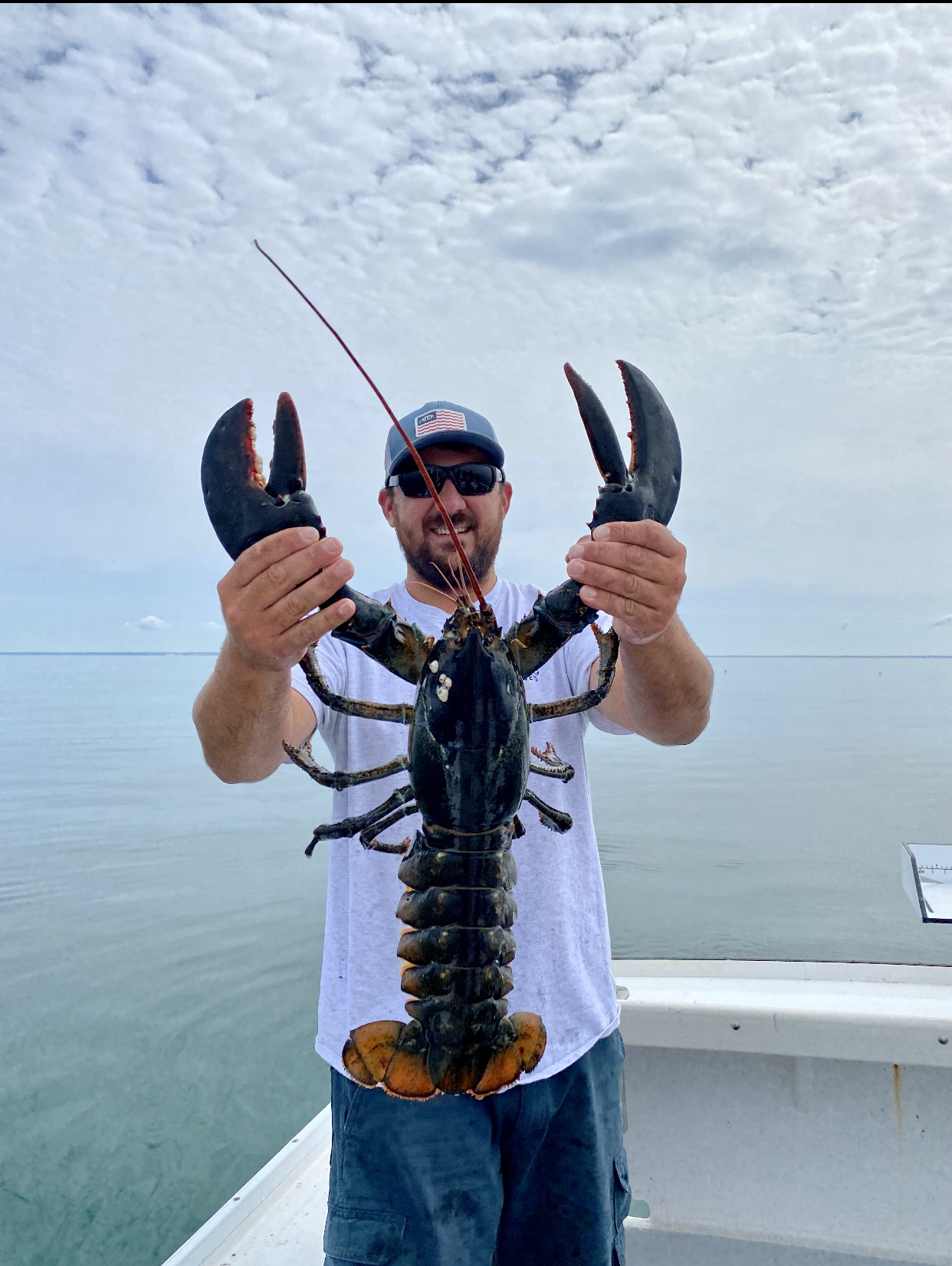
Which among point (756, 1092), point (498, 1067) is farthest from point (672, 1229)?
point (498, 1067)

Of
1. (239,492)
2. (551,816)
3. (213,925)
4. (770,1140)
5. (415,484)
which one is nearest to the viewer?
(239,492)

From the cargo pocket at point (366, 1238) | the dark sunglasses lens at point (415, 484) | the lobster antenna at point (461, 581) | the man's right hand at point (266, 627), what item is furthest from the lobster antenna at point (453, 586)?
the cargo pocket at point (366, 1238)

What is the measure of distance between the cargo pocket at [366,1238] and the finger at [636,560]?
1.96 m

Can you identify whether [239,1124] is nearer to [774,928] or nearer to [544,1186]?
[544,1186]

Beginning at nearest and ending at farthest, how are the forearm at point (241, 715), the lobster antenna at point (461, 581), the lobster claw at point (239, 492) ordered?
the lobster claw at point (239, 492), the forearm at point (241, 715), the lobster antenna at point (461, 581)

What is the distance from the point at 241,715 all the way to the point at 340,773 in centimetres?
43

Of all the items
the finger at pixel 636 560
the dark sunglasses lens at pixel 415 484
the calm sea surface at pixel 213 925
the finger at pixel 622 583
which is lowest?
the calm sea surface at pixel 213 925

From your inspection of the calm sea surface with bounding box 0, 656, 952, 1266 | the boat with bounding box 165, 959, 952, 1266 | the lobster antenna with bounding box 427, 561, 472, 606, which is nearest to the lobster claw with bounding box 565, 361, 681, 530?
the lobster antenna with bounding box 427, 561, 472, 606

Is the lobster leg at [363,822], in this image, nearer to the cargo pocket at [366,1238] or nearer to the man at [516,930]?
the man at [516,930]

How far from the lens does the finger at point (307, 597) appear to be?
72.5 inches

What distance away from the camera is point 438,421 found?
9.95 ft

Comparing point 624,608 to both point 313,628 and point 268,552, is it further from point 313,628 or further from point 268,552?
point 268,552

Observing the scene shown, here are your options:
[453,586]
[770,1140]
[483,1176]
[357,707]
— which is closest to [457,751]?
[357,707]

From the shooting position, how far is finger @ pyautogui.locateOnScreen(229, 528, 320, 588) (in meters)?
1.83
